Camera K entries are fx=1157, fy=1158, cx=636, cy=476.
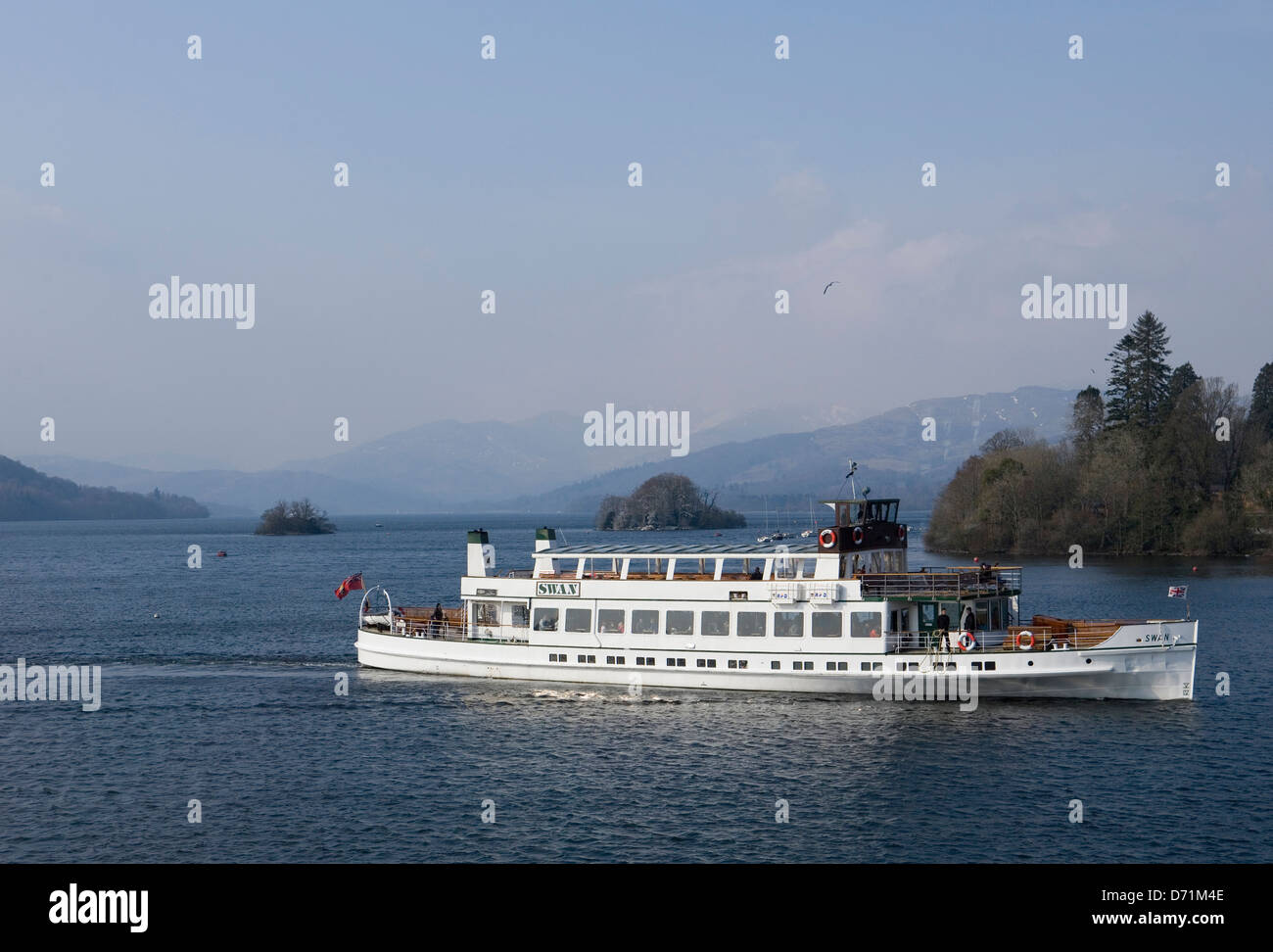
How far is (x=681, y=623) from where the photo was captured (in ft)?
157

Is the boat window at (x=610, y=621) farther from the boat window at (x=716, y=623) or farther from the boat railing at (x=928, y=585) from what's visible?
the boat railing at (x=928, y=585)

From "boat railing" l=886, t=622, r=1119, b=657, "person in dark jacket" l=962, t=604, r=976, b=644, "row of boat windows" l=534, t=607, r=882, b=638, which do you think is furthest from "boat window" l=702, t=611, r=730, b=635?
"person in dark jacket" l=962, t=604, r=976, b=644

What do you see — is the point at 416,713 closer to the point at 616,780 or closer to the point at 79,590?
the point at 616,780

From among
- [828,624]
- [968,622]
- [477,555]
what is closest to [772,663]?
[828,624]

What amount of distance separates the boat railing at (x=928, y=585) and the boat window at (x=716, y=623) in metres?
5.50

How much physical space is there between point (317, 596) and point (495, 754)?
60880 mm

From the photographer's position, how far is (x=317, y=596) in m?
95.6

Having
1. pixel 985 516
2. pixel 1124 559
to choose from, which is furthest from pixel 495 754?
pixel 985 516

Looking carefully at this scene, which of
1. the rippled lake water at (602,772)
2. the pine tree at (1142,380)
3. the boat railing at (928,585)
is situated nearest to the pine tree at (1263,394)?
the pine tree at (1142,380)

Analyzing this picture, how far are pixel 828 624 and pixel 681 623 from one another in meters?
6.17

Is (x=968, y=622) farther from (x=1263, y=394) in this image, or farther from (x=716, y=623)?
(x=1263, y=394)

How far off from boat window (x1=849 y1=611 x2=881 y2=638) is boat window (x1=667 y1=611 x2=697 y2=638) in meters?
6.61

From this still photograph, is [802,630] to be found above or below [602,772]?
above

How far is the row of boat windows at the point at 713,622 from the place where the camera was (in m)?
45.5
